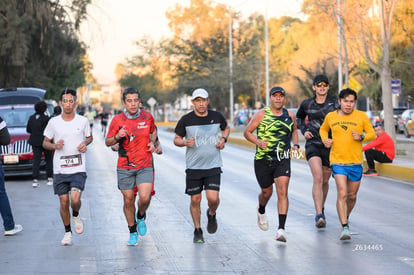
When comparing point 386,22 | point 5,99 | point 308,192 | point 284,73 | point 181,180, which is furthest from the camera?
point 284,73

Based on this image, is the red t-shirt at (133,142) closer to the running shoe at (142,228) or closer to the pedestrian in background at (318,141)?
the running shoe at (142,228)

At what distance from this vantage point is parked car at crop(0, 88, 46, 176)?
1728cm

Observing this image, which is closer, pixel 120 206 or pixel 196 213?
pixel 196 213

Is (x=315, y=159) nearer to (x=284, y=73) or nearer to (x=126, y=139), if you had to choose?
(x=126, y=139)

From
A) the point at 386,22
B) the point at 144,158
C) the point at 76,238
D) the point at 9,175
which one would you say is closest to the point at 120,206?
the point at 76,238

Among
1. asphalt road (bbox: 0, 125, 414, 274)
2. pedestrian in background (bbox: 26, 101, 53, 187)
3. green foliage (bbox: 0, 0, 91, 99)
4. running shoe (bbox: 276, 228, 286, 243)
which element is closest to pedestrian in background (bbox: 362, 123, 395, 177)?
asphalt road (bbox: 0, 125, 414, 274)

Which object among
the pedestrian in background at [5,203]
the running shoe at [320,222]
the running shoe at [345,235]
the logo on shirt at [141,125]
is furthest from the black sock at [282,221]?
the pedestrian in background at [5,203]

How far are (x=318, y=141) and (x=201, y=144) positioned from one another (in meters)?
2.01

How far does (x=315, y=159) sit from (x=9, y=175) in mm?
10619

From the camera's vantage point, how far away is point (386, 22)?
83.6ft

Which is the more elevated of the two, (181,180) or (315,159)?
(315,159)

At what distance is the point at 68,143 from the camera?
8914mm

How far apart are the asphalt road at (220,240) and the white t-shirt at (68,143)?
90cm

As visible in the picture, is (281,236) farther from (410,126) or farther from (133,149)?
(410,126)
